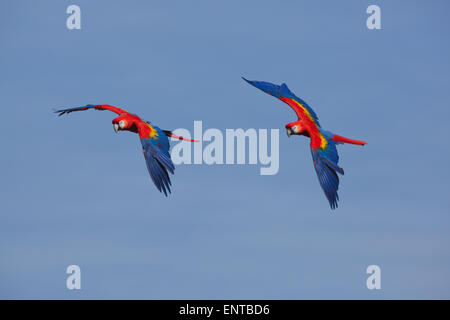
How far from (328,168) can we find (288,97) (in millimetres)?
1914

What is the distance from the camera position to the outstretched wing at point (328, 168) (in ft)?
40.0

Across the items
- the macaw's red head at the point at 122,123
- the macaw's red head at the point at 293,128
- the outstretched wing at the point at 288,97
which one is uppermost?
the outstretched wing at the point at 288,97

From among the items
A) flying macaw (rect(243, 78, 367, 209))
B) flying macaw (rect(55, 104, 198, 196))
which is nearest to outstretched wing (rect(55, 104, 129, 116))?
flying macaw (rect(55, 104, 198, 196))

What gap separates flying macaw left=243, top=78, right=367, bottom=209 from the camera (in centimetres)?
1230

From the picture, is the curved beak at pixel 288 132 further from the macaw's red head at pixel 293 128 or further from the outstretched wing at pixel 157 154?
the outstretched wing at pixel 157 154

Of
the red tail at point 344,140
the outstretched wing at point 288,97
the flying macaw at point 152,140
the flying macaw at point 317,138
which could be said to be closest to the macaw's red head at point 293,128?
the flying macaw at point 317,138

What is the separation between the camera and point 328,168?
12.5m

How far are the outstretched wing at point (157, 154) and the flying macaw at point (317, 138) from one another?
2138 mm

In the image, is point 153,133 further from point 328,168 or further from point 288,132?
point 328,168
